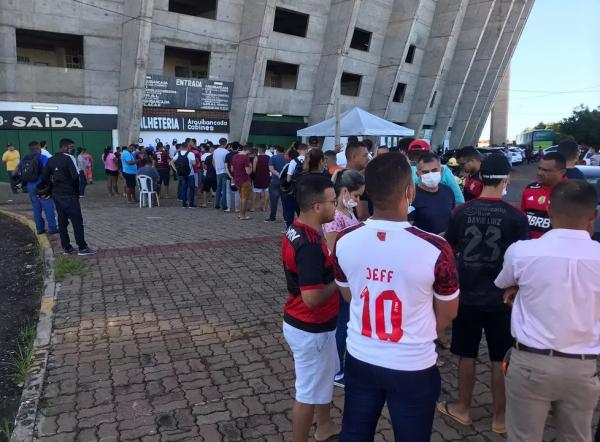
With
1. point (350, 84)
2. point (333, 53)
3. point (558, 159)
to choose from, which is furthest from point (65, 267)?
point (350, 84)

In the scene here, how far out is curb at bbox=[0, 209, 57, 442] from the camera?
3.29 metres

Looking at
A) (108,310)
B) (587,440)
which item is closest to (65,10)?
(108,310)

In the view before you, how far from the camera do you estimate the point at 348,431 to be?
2.12 meters

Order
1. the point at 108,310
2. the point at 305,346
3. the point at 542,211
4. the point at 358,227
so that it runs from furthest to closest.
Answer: the point at 108,310 < the point at 542,211 < the point at 305,346 < the point at 358,227

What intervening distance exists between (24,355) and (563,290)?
15.8 feet

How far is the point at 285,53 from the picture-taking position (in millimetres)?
25359

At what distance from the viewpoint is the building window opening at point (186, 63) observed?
2466 centimetres

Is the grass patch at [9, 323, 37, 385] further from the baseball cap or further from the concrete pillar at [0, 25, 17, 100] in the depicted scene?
the concrete pillar at [0, 25, 17, 100]

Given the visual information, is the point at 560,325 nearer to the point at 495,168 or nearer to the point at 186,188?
the point at 495,168

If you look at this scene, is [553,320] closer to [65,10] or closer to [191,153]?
[191,153]

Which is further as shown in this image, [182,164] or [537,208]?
[182,164]

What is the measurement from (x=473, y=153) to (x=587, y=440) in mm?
3918

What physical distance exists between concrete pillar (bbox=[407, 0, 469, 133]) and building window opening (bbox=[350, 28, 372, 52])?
570 centimetres

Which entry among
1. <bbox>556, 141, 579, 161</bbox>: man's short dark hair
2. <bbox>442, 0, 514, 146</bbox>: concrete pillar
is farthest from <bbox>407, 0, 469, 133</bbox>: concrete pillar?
<bbox>556, 141, 579, 161</bbox>: man's short dark hair
